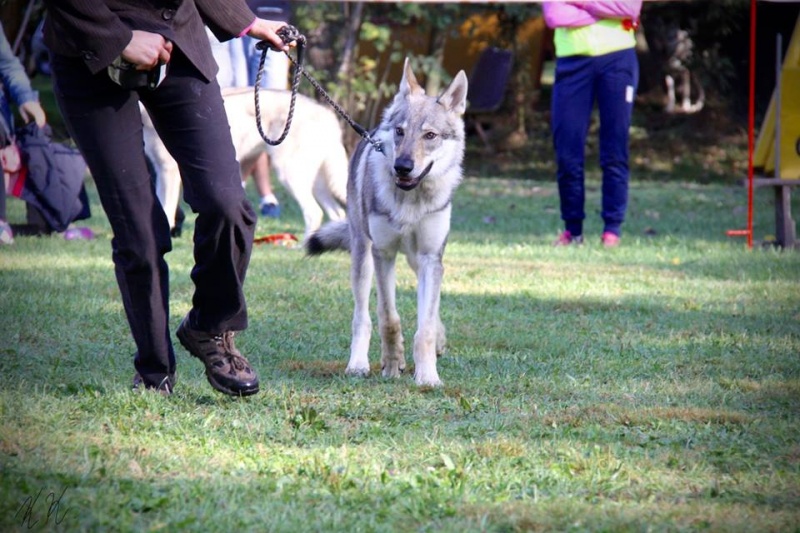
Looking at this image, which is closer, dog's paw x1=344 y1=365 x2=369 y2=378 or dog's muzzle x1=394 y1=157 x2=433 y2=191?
dog's muzzle x1=394 y1=157 x2=433 y2=191

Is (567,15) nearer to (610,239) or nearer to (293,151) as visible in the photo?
(610,239)

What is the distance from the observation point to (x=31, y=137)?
8.95m

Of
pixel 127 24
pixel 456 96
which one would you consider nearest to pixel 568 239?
pixel 456 96

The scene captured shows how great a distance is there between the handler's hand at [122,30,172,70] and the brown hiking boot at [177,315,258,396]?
102 cm

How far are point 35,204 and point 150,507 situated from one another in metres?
6.40

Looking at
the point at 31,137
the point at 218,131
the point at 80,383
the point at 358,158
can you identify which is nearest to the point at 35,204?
the point at 31,137

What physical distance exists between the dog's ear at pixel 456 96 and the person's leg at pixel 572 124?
4.01 m

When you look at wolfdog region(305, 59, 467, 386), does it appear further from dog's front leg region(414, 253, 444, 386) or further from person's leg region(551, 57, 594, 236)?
person's leg region(551, 57, 594, 236)

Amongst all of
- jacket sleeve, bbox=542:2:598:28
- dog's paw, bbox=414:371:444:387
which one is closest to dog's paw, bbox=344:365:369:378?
dog's paw, bbox=414:371:444:387

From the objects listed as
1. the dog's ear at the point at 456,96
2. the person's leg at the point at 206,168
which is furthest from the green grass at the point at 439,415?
the dog's ear at the point at 456,96

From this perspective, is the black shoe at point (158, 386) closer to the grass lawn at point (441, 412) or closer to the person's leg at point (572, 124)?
the grass lawn at point (441, 412)

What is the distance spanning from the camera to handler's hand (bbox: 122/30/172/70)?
3.66 m

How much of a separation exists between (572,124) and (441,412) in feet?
17.8

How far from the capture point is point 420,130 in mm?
5125
